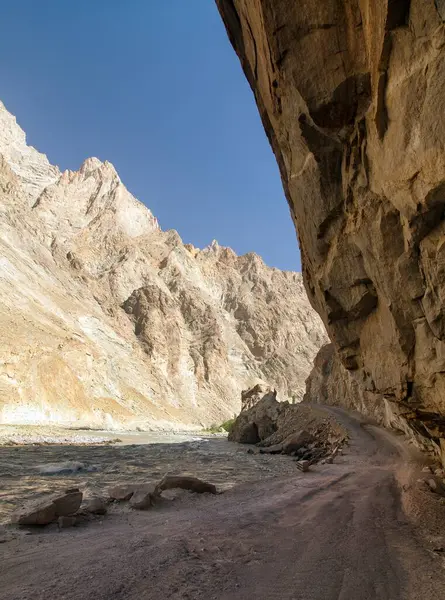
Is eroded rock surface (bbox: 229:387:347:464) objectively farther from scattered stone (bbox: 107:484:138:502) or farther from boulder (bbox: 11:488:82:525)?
boulder (bbox: 11:488:82:525)

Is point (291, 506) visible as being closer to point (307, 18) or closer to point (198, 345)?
point (307, 18)

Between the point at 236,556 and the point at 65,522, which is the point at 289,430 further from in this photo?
the point at 236,556

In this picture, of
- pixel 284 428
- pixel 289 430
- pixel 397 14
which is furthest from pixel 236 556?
pixel 284 428

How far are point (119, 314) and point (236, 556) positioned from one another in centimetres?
7683

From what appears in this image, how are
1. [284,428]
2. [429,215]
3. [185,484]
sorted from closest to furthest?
[429,215], [185,484], [284,428]

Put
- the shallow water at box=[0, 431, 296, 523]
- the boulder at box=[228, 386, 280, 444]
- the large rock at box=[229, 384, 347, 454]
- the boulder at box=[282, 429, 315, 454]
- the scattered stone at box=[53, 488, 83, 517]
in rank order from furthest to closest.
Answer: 1. the boulder at box=[228, 386, 280, 444]
2. the large rock at box=[229, 384, 347, 454]
3. the boulder at box=[282, 429, 315, 454]
4. the shallow water at box=[0, 431, 296, 523]
5. the scattered stone at box=[53, 488, 83, 517]

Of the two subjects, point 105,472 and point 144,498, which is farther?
point 105,472

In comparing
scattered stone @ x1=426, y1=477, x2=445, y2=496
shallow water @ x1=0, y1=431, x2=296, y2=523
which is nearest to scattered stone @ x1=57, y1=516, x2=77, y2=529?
shallow water @ x1=0, y1=431, x2=296, y2=523

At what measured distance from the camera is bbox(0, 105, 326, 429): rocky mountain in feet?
152

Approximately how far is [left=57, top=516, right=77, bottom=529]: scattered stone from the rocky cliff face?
619 cm

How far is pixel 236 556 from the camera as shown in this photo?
15.1 feet

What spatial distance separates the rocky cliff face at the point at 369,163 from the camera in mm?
4609

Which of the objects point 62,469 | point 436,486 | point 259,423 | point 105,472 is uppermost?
point 259,423

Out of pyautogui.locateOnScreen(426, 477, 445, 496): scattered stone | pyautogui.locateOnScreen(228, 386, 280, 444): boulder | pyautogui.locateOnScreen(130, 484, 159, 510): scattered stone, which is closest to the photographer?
pyautogui.locateOnScreen(130, 484, 159, 510): scattered stone
